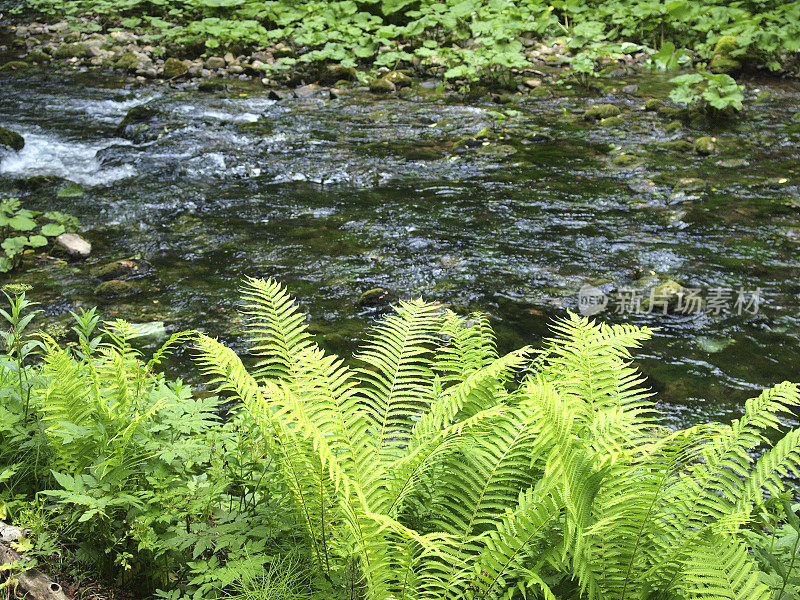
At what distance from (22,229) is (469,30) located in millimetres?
10922

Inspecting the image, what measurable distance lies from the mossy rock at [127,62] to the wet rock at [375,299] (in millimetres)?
10806

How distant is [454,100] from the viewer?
11.4m

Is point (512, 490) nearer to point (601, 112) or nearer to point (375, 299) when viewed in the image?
point (375, 299)

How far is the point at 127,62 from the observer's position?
45.3 feet

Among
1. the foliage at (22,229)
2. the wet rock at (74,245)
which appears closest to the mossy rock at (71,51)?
the foliage at (22,229)

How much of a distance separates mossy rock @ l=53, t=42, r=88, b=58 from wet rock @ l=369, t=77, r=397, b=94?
7213 millimetres

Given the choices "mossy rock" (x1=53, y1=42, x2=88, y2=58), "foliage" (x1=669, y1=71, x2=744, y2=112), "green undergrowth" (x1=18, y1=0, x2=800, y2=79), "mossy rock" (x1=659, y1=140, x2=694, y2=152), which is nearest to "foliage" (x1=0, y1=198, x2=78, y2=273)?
"green undergrowth" (x1=18, y1=0, x2=800, y2=79)

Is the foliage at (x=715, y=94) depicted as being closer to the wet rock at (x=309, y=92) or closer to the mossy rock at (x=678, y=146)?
the mossy rock at (x=678, y=146)

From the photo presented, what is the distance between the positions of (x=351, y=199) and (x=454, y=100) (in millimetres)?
4737

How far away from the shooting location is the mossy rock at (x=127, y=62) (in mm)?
13537

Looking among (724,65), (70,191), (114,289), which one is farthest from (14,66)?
(724,65)

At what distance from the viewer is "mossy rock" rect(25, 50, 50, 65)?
14.1 metres

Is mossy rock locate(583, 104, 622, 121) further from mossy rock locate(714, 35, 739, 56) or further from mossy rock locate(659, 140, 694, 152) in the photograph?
mossy rock locate(714, 35, 739, 56)

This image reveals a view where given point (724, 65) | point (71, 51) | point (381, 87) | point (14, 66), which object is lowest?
point (14, 66)
